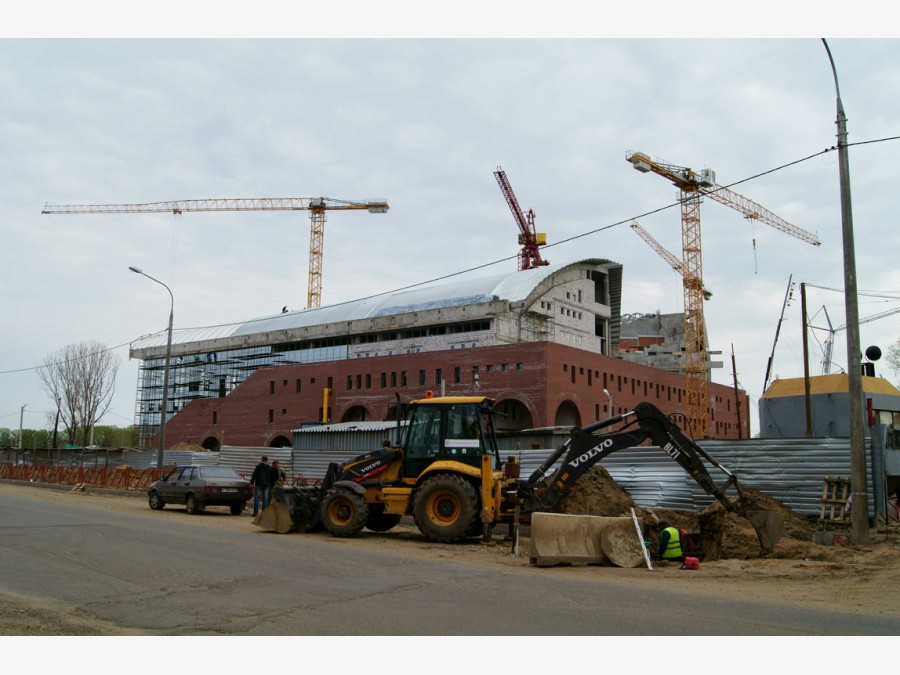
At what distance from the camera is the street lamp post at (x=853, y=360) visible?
588 inches

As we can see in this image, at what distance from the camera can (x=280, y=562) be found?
12164mm

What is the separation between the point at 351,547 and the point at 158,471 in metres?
20.8

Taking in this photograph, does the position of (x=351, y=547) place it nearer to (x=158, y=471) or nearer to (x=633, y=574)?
(x=633, y=574)

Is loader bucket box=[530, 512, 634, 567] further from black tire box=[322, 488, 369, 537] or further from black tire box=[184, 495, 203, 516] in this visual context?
black tire box=[184, 495, 203, 516]

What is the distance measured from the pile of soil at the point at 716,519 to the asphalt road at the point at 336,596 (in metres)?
4.50

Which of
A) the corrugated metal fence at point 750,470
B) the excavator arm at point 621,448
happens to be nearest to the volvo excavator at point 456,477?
the excavator arm at point 621,448

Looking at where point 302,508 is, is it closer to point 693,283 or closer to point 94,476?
point 94,476

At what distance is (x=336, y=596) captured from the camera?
30.1ft

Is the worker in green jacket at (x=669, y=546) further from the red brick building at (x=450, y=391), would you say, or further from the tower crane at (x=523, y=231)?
the tower crane at (x=523, y=231)

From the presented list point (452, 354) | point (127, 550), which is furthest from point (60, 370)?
point (127, 550)

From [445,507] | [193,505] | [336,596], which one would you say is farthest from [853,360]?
[193,505]

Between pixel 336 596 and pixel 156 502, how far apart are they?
17637 mm

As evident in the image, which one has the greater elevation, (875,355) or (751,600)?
(875,355)

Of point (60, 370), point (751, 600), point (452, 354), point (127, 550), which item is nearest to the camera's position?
point (751, 600)
